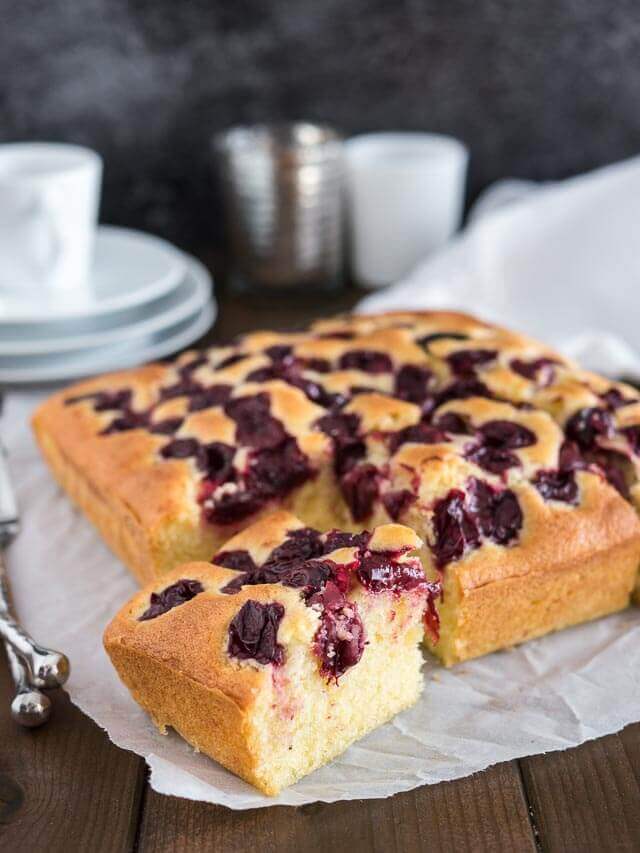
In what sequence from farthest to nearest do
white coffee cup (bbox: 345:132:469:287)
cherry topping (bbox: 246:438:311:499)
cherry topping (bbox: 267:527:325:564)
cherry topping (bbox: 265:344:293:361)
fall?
white coffee cup (bbox: 345:132:469:287)
cherry topping (bbox: 265:344:293:361)
cherry topping (bbox: 246:438:311:499)
cherry topping (bbox: 267:527:325:564)

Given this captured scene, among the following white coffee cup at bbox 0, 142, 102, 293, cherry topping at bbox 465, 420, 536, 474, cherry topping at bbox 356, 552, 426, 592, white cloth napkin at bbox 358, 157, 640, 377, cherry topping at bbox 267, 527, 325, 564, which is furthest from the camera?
white cloth napkin at bbox 358, 157, 640, 377

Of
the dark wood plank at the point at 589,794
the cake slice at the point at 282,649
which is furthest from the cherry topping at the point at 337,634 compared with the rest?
the dark wood plank at the point at 589,794

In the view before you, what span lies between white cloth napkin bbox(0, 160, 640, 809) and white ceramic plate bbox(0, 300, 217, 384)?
0.12 m

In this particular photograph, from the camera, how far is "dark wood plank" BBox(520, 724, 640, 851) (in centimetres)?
169

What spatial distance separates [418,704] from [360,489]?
0.49m

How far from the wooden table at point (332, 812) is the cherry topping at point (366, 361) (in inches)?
42.2

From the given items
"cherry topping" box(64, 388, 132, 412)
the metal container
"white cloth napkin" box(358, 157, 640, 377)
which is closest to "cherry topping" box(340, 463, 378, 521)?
"cherry topping" box(64, 388, 132, 412)

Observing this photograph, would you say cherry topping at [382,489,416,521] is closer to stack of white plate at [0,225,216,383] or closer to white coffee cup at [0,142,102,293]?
stack of white plate at [0,225,216,383]

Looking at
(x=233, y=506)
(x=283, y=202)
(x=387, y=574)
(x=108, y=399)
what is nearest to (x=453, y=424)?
(x=233, y=506)

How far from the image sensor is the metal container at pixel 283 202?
3.58 m

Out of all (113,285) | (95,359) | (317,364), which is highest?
(317,364)

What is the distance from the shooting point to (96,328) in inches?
123

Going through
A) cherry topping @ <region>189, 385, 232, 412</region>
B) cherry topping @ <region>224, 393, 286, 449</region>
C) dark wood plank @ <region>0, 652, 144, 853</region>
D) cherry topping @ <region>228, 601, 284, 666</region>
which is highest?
cherry topping @ <region>228, 601, 284, 666</region>

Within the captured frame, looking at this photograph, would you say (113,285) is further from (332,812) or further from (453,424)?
(332,812)
